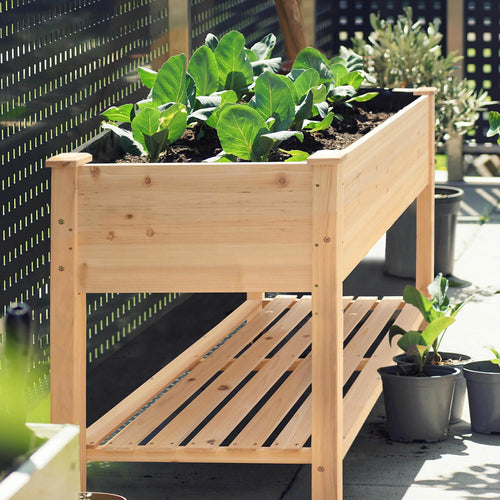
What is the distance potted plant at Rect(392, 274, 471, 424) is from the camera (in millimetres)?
3768

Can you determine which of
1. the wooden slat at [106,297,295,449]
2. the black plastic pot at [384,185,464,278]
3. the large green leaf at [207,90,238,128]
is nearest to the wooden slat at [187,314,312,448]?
the wooden slat at [106,297,295,449]

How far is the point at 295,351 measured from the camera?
13.2 feet

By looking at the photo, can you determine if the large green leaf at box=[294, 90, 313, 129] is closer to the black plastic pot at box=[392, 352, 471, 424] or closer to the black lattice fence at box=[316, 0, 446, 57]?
the black plastic pot at box=[392, 352, 471, 424]

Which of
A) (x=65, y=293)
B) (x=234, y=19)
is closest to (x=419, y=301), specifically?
(x=65, y=293)

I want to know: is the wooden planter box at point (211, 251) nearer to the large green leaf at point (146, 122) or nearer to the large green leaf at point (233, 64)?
the large green leaf at point (146, 122)

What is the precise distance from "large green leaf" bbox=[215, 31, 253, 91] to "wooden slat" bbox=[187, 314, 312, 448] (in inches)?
38.3

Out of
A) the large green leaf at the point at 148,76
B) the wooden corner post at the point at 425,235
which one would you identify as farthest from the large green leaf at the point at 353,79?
the large green leaf at the point at 148,76

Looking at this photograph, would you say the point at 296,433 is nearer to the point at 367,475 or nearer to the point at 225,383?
the point at 367,475

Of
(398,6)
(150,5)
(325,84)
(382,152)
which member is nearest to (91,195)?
(382,152)

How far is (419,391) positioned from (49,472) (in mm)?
2231

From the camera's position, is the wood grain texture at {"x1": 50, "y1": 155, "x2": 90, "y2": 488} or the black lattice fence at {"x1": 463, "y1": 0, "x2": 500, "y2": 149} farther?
the black lattice fence at {"x1": 463, "y1": 0, "x2": 500, "y2": 149}

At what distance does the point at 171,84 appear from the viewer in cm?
335

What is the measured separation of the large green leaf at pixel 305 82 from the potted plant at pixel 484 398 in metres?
1.08

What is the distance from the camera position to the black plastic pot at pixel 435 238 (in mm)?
6059
